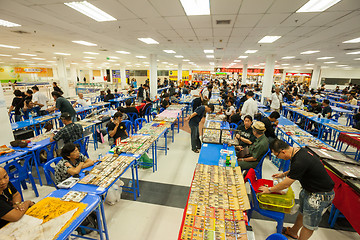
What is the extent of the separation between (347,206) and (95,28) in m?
7.48

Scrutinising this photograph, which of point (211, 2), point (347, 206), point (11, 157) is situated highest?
point (211, 2)

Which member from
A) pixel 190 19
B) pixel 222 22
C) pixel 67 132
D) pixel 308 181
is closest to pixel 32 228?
pixel 67 132

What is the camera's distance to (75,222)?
1.76 m

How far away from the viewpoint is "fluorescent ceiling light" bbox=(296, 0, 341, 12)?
327 centimetres

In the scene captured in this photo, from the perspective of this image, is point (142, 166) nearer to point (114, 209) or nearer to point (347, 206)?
point (114, 209)

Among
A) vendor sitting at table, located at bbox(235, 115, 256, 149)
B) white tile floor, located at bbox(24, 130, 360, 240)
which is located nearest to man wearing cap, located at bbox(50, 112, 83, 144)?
white tile floor, located at bbox(24, 130, 360, 240)

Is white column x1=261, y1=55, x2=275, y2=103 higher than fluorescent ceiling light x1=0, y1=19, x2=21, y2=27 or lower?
lower

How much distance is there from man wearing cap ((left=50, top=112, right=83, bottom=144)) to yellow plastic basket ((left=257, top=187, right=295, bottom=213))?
3.97 m

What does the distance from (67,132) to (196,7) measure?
13.2 ft

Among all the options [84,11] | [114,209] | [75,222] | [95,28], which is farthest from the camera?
[95,28]

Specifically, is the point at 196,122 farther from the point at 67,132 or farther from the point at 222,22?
the point at 67,132

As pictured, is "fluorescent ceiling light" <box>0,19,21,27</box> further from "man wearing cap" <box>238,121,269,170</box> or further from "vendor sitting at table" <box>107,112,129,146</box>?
"man wearing cap" <box>238,121,269,170</box>

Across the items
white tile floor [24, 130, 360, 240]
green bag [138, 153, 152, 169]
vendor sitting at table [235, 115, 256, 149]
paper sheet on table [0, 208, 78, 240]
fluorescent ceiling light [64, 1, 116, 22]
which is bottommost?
white tile floor [24, 130, 360, 240]

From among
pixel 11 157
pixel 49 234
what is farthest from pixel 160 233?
pixel 11 157
